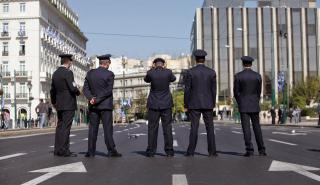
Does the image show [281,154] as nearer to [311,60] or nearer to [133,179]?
[133,179]

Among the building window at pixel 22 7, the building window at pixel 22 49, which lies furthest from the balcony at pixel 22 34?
the building window at pixel 22 7

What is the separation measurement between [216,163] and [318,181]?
2.65 meters

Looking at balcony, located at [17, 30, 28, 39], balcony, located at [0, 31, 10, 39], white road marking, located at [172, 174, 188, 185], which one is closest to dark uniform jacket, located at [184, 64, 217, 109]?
white road marking, located at [172, 174, 188, 185]

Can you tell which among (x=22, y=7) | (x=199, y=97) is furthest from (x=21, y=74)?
(x=199, y=97)

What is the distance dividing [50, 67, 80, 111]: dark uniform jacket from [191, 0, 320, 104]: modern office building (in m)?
106

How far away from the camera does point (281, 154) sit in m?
12.1

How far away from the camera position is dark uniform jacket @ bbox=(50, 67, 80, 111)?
12.0 m

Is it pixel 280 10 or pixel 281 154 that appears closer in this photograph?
pixel 281 154

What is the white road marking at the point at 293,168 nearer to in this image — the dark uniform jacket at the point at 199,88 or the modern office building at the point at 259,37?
the dark uniform jacket at the point at 199,88

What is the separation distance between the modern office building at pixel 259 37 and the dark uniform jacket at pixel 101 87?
106 m

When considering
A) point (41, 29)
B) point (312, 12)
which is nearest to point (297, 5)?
point (312, 12)

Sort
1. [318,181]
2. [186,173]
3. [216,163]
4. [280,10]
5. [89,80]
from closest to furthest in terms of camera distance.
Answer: [318,181], [186,173], [216,163], [89,80], [280,10]

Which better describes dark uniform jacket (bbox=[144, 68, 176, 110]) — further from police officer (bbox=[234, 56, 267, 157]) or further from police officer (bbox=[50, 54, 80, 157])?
police officer (bbox=[50, 54, 80, 157])

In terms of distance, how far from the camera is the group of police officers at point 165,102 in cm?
1156
